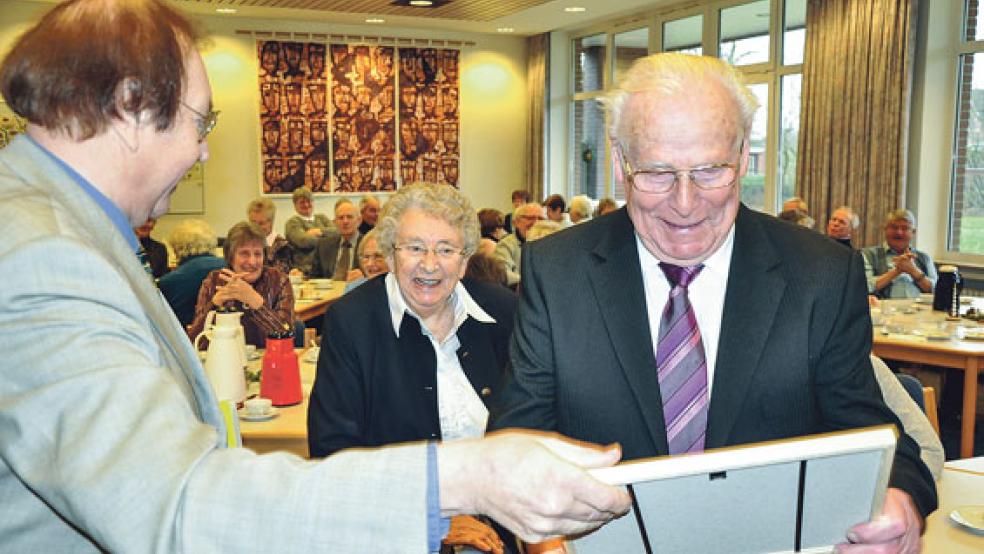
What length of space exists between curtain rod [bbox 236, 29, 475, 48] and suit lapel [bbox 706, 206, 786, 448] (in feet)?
37.9

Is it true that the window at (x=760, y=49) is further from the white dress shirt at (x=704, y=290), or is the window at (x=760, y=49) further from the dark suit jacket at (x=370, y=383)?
the white dress shirt at (x=704, y=290)

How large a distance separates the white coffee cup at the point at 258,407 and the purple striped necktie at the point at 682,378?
7.07 ft

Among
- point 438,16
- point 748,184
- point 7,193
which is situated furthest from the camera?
point 438,16

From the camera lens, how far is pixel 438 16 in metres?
11.8

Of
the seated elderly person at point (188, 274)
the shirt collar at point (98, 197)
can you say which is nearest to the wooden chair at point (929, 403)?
the shirt collar at point (98, 197)

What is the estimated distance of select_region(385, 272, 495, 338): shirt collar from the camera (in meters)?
2.80

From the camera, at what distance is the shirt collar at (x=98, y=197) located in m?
1.06

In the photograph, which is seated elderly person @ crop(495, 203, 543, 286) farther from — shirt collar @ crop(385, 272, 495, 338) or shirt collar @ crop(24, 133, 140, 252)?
shirt collar @ crop(24, 133, 140, 252)

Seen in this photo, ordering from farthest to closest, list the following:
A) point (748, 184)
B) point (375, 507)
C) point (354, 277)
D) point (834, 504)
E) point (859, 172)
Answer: point (748, 184), point (859, 172), point (354, 277), point (834, 504), point (375, 507)

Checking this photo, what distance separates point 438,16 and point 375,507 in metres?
11.6

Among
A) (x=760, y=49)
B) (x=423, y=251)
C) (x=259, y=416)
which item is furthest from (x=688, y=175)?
(x=760, y=49)

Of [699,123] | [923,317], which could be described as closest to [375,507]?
[699,123]

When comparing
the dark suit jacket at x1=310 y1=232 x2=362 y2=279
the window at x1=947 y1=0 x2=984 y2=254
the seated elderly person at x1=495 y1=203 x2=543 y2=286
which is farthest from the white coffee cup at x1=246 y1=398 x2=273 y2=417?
the window at x1=947 y1=0 x2=984 y2=254

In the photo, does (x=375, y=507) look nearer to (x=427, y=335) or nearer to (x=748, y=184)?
(x=427, y=335)
